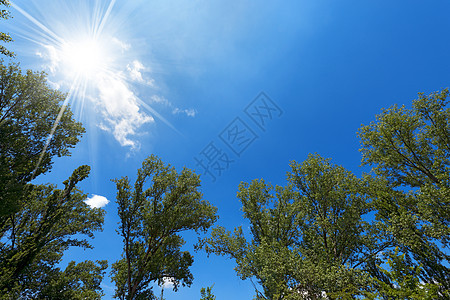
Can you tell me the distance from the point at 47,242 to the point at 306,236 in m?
24.6

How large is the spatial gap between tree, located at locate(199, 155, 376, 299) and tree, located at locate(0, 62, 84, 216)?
17.0m

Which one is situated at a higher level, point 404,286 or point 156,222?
point 156,222

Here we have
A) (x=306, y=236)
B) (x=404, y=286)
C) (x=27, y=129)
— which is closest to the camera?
(x=404, y=286)

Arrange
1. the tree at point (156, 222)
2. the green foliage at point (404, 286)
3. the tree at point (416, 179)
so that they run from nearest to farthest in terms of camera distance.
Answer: the green foliage at point (404, 286) → the tree at point (416, 179) → the tree at point (156, 222)

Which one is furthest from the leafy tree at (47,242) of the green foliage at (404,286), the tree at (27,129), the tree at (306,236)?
the green foliage at (404,286)

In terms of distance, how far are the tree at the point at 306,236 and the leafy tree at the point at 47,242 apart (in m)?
11.9

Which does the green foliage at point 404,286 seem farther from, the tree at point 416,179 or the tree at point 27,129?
the tree at point 27,129

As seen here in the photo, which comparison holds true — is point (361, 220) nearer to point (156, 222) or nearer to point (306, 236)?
point (306, 236)

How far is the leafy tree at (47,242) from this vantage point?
46.6 feet

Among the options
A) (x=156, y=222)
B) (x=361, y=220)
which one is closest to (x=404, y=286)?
(x=361, y=220)

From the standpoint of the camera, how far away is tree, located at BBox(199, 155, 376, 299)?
14305 mm

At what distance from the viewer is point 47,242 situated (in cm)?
1755

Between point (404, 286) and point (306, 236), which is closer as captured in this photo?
point (404, 286)

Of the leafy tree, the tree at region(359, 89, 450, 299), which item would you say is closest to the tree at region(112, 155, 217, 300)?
the leafy tree
